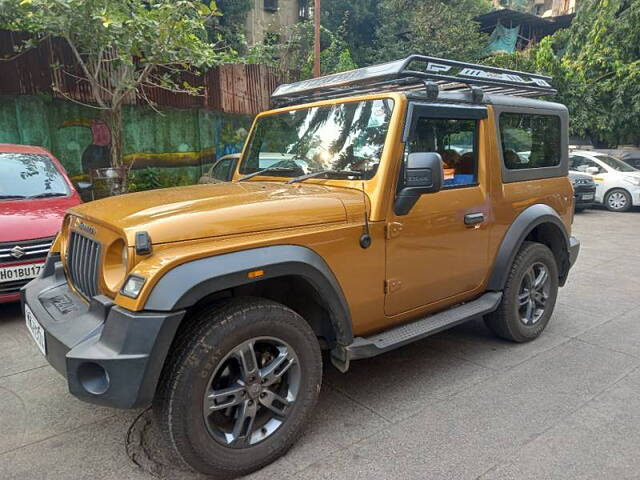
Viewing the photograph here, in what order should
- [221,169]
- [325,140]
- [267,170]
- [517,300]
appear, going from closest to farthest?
[325,140] < [267,170] < [517,300] < [221,169]

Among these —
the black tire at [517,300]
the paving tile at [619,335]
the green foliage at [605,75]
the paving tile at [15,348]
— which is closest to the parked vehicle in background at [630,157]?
the green foliage at [605,75]

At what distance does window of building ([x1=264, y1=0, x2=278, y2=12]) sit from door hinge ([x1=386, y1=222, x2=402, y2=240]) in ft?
83.5

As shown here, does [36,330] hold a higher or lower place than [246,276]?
lower

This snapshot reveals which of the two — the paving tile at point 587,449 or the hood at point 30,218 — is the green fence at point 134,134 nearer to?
the hood at point 30,218

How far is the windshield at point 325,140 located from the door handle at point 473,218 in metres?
0.88

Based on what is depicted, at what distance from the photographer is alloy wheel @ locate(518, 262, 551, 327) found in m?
4.10

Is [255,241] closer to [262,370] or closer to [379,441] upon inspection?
[262,370]

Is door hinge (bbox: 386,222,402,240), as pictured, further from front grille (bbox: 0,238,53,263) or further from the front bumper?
front grille (bbox: 0,238,53,263)

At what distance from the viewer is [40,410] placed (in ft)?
10.2

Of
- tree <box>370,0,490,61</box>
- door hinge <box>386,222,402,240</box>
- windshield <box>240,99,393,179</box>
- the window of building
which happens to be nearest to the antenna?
door hinge <box>386,222,402,240</box>

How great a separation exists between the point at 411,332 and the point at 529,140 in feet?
6.51

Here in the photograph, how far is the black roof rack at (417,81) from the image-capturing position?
10.3 ft

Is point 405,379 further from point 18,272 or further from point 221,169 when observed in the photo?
point 221,169

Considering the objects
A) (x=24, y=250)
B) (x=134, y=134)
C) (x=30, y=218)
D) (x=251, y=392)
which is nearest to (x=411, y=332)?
(x=251, y=392)
